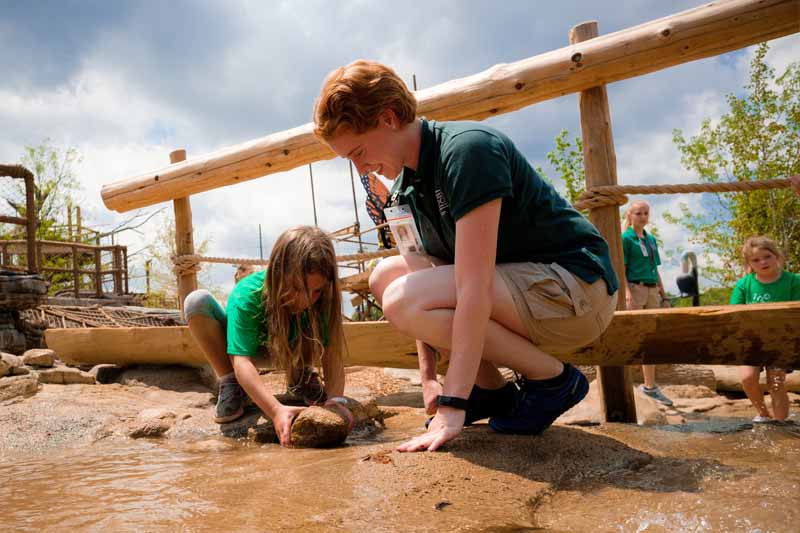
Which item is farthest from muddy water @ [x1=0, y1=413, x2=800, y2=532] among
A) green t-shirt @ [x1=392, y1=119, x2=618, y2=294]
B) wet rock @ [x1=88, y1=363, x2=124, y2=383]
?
wet rock @ [x1=88, y1=363, x2=124, y2=383]

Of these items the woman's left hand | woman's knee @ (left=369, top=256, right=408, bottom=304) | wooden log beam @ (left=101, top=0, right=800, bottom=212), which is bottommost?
the woman's left hand

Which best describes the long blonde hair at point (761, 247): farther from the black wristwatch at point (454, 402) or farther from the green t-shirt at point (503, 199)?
the black wristwatch at point (454, 402)

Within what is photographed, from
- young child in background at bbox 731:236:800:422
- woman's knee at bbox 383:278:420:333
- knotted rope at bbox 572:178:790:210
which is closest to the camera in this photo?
woman's knee at bbox 383:278:420:333

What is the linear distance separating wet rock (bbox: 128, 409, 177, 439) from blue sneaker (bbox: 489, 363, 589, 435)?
1851 mm

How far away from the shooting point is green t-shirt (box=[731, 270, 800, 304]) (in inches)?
152

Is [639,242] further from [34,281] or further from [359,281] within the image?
[34,281]

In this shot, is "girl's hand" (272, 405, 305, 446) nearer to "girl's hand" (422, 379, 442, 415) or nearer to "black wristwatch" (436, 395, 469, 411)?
"girl's hand" (422, 379, 442, 415)

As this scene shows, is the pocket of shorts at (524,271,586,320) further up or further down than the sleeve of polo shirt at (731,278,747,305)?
further up

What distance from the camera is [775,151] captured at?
14.8 meters

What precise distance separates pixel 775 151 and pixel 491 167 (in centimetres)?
1604

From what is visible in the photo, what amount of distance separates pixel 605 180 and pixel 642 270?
7.18ft

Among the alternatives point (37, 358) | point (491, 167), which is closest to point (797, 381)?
point (491, 167)

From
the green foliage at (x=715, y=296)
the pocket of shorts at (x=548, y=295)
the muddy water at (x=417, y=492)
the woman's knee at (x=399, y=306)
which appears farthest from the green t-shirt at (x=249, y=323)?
the green foliage at (x=715, y=296)

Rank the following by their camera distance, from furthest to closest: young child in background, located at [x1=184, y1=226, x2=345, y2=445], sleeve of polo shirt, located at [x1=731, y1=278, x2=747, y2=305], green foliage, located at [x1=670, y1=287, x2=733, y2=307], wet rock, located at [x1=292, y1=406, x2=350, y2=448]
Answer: green foliage, located at [x1=670, y1=287, x2=733, y2=307] → sleeve of polo shirt, located at [x1=731, y1=278, x2=747, y2=305] → young child in background, located at [x1=184, y1=226, x2=345, y2=445] → wet rock, located at [x1=292, y1=406, x2=350, y2=448]
